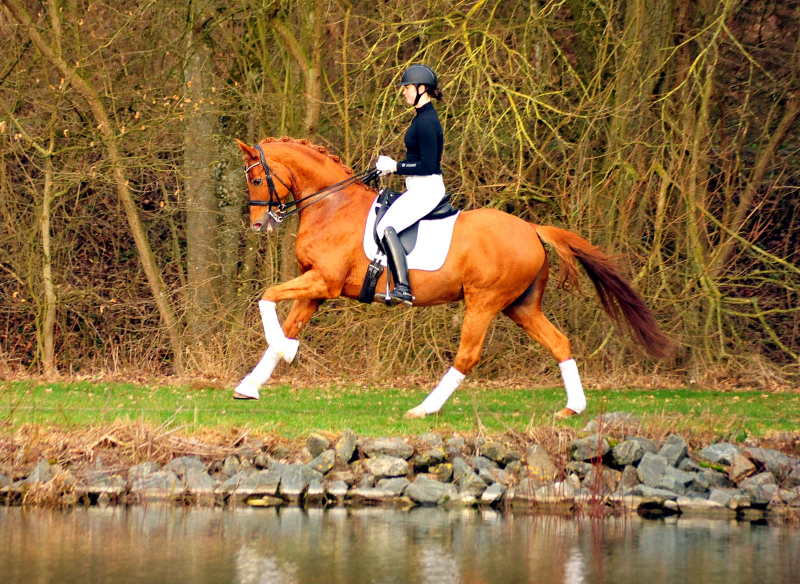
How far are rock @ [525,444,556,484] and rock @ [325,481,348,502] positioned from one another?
1.51 meters

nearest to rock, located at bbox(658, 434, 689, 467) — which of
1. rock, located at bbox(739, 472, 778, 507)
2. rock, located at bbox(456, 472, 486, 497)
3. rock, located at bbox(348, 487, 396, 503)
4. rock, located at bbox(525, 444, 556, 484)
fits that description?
rock, located at bbox(739, 472, 778, 507)

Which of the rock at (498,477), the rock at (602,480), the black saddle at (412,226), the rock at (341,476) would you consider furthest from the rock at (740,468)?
the black saddle at (412,226)

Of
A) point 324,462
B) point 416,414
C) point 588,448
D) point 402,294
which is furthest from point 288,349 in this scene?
point 588,448

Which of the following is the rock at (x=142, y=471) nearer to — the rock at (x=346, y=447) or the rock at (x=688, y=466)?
the rock at (x=346, y=447)

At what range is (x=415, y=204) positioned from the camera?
11.1 metres

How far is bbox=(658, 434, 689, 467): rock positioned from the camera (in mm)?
9289

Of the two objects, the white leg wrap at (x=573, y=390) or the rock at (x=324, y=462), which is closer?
the rock at (x=324, y=462)

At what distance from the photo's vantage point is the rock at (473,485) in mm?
8883

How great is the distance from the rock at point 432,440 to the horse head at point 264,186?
2.92 meters

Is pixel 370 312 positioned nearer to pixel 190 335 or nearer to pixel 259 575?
pixel 190 335

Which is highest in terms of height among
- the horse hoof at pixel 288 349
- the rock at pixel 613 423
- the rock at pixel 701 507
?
the horse hoof at pixel 288 349

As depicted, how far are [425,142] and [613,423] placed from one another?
324 centimetres

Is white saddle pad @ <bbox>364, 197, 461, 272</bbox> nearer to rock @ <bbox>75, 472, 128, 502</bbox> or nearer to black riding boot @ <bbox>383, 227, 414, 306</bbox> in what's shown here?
black riding boot @ <bbox>383, 227, 414, 306</bbox>

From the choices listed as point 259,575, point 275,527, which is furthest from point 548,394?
point 259,575
